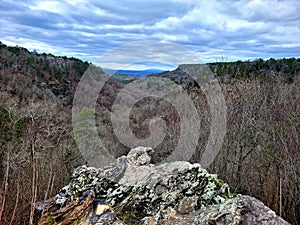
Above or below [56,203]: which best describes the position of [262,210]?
above

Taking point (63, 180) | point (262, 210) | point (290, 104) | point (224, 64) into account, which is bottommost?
point (63, 180)

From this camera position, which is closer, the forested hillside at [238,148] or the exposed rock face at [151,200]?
the exposed rock face at [151,200]

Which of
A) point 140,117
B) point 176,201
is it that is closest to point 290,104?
point 176,201

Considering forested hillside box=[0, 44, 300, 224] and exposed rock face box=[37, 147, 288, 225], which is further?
forested hillside box=[0, 44, 300, 224]

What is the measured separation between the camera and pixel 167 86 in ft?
35.3

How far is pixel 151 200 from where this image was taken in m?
3.17

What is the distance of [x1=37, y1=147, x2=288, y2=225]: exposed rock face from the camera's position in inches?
90.4

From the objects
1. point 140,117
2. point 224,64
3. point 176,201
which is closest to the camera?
point 176,201

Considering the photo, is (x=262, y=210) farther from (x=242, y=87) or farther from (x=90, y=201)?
(x=242, y=87)

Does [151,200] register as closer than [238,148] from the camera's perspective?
Yes

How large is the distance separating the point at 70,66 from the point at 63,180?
147 ft

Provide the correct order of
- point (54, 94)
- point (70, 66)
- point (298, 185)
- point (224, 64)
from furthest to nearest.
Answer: point (70, 66) → point (54, 94) → point (224, 64) → point (298, 185)

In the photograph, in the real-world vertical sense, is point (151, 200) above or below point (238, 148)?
above

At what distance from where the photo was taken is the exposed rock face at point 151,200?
2.30 m
